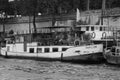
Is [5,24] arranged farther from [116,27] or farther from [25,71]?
[25,71]

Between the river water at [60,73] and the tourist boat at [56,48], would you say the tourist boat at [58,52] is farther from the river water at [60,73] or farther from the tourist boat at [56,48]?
the river water at [60,73]

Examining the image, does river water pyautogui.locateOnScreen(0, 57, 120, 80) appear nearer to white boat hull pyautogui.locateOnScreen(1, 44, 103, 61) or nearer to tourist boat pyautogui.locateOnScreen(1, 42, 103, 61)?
white boat hull pyautogui.locateOnScreen(1, 44, 103, 61)

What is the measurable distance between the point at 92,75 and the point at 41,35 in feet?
71.6

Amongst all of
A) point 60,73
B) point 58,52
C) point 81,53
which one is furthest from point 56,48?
point 60,73

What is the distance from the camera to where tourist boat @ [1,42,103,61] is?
46469mm

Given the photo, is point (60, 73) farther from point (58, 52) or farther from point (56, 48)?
point (56, 48)

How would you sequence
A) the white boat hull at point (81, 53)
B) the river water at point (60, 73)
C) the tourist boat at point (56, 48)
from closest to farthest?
the river water at point (60, 73), the white boat hull at point (81, 53), the tourist boat at point (56, 48)

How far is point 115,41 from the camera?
47.8 meters

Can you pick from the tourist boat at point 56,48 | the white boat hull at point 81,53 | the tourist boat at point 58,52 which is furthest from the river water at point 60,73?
the tourist boat at point 56,48

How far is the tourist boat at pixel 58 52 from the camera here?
4647 centimetres

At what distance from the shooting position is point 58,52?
48.8 m

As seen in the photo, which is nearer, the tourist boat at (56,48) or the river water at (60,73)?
the river water at (60,73)

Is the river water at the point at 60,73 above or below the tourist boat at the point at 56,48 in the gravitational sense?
A: below

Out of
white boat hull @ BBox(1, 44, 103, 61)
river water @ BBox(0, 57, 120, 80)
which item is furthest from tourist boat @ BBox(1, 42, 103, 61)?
river water @ BBox(0, 57, 120, 80)
